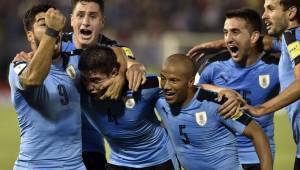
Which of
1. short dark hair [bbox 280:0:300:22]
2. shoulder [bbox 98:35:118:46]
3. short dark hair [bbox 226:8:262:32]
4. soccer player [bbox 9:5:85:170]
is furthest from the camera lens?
short dark hair [bbox 226:8:262:32]

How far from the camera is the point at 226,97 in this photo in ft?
23.4

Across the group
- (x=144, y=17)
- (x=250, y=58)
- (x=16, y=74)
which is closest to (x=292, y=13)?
(x=250, y=58)

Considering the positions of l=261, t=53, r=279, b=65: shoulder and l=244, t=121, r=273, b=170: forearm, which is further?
l=261, t=53, r=279, b=65: shoulder

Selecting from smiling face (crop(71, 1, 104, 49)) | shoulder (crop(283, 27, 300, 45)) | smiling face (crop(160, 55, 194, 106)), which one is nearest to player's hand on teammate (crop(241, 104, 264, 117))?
smiling face (crop(160, 55, 194, 106))

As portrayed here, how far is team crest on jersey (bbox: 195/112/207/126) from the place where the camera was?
7.18 m

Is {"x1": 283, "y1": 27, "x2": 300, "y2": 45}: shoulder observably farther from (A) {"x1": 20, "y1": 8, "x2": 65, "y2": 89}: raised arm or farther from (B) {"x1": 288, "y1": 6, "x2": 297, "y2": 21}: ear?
(A) {"x1": 20, "y1": 8, "x2": 65, "y2": 89}: raised arm

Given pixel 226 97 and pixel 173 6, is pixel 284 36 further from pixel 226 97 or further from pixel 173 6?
pixel 173 6

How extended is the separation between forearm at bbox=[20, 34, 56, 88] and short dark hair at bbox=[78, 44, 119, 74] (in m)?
0.67

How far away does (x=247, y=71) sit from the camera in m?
8.50

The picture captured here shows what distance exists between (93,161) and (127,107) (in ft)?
3.17

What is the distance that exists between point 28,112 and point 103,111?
2.79 ft

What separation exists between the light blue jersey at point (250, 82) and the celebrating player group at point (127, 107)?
399 millimetres

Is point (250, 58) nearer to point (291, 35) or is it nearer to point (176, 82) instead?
point (291, 35)

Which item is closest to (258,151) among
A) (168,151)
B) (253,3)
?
(168,151)
